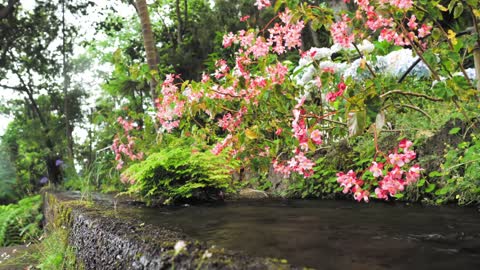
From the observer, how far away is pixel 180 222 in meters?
3.04

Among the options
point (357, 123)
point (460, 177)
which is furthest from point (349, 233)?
point (460, 177)

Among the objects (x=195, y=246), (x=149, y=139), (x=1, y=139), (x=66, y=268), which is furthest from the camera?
(x=1, y=139)

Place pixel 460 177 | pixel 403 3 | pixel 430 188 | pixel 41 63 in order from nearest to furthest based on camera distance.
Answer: pixel 403 3 → pixel 460 177 → pixel 430 188 → pixel 41 63

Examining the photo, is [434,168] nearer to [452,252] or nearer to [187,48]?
[452,252]

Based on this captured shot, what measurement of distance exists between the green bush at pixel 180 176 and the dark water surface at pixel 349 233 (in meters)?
0.85

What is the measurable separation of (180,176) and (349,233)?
2674 mm

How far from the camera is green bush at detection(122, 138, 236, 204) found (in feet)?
14.7

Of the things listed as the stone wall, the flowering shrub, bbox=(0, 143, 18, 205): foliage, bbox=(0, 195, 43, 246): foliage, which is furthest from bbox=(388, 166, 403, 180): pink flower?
bbox=(0, 143, 18, 205): foliage

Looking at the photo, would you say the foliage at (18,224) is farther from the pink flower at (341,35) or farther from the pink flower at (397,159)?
the pink flower at (397,159)

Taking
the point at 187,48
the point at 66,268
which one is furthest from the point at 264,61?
the point at 187,48

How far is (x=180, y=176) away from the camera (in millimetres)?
4621

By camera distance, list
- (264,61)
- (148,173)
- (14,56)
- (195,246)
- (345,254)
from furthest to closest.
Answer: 1. (14,56)
2. (148,173)
3. (264,61)
4. (345,254)
5. (195,246)

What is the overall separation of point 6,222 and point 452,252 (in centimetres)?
1015

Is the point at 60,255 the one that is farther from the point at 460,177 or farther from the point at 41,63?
the point at 41,63
